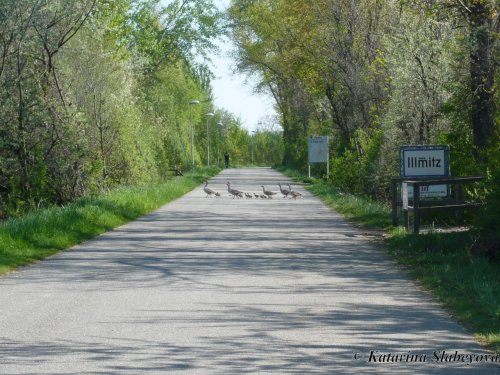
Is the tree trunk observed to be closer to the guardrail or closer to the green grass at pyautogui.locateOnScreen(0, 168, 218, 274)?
the guardrail

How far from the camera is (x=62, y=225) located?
21172 mm

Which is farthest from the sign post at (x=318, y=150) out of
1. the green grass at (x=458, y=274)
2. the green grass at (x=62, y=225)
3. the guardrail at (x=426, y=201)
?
the green grass at (x=458, y=274)

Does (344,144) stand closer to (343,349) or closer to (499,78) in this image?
(499,78)

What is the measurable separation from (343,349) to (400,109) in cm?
2259

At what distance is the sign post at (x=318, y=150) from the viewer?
53281mm

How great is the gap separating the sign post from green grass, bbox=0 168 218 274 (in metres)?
21.0

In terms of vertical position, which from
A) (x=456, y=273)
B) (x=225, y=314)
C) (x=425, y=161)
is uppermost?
(x=425, y=161)

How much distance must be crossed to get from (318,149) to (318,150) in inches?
2.6

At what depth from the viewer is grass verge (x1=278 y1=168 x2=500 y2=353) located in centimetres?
998

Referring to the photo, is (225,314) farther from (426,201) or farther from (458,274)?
(426,201)

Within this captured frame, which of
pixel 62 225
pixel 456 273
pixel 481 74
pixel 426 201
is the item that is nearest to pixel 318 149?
pixel 481 74

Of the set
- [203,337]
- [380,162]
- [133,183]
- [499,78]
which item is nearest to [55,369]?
[203,337]

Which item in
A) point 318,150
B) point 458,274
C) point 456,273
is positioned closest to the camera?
point 458,274

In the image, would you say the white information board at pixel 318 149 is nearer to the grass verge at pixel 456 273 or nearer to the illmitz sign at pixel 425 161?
the grass verge at pixel 456 273
